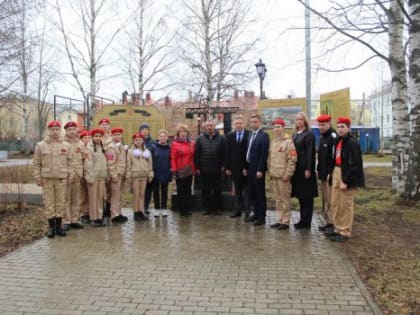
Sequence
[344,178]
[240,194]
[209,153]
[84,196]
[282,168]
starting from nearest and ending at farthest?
[344,178], [282,168], [84,196], [209,153], [240,194]

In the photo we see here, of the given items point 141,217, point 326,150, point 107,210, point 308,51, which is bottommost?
point 141,217

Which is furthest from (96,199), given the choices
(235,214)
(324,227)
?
(324,227)

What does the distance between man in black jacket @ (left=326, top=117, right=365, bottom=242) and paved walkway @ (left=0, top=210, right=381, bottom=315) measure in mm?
396

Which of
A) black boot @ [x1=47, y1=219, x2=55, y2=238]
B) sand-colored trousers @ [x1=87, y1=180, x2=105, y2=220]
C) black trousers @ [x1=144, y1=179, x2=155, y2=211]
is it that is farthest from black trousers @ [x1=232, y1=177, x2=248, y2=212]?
black boot @ [x1=47, y1=219, x2=55, y2=238]

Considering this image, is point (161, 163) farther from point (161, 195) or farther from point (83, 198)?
point (83, 198)

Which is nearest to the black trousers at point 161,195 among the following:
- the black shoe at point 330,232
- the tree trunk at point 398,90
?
the black shoe at point 330,232

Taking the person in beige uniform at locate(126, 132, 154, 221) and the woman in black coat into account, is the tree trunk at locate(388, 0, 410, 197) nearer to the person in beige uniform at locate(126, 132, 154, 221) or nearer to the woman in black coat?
the woman in black coat

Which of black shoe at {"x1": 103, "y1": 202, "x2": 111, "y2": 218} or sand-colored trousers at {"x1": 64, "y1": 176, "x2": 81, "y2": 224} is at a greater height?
sand-colored trousers at {"x1": 64, "y1": 176, "x2": 81, "y2": 224}

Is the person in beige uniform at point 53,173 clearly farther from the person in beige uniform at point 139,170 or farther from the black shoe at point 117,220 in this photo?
the person in beige uniform at point 139,170

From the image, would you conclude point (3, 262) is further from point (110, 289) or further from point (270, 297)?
point (270, 297)

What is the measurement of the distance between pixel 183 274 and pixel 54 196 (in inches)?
125

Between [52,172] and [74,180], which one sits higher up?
[52,172]

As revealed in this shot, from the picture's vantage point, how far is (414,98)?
377 inches

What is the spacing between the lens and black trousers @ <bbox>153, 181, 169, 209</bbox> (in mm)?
9016
